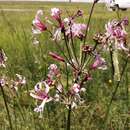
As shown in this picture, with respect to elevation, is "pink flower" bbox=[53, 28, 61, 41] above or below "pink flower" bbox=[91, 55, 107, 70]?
above

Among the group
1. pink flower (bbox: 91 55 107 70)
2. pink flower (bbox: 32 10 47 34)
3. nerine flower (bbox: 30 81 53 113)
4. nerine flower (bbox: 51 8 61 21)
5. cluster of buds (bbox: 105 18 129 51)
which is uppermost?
nerine flower (bbox: 51 8 61 21)

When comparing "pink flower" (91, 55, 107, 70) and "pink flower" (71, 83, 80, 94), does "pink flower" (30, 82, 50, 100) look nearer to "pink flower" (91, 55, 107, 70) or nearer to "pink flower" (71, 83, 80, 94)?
"pink flower" (71, 83, 80, 94)

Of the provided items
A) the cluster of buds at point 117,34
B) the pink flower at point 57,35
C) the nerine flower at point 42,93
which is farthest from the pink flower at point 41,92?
the cluster of buds at point 117,34

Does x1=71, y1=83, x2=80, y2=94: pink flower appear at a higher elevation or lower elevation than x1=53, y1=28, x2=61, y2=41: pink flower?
lower

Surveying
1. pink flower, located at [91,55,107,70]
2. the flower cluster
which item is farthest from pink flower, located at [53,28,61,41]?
pink flower, located at [91,55,107,70]

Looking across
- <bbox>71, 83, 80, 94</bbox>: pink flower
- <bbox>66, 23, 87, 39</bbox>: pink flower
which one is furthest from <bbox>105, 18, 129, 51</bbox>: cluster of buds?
<bbox>71, 83, 80, 94</bbox>: pink flower

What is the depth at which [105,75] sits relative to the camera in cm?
474

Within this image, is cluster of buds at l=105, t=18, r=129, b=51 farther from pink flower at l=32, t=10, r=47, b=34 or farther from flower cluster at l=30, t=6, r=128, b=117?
pink flower at l=32, t=10, r=47, b=34

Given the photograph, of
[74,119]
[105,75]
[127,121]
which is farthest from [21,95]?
[105,75]

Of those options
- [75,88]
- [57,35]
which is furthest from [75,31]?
[75,88]

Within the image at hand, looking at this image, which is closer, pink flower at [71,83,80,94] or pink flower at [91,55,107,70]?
pink flower at [71,83,80,94]

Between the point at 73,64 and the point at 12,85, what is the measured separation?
81 centimetres

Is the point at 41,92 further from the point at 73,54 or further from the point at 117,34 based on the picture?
the point at 117,34

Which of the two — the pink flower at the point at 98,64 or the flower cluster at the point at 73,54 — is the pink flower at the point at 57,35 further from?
the pink flower at the point at 98,64
